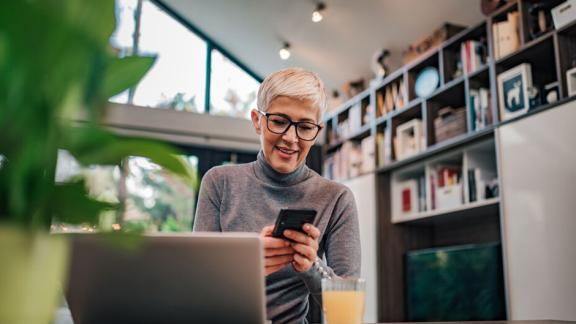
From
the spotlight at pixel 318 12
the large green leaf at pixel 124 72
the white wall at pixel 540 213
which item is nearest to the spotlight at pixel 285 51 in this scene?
the spotlight at pixel 318 12

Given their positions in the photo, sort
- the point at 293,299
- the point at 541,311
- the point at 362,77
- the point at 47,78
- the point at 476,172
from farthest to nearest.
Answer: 1. the point at 362,77
2. the point at 476,172
3. the point at 541,311
4. the point at 293,299
5. the point at 47,78

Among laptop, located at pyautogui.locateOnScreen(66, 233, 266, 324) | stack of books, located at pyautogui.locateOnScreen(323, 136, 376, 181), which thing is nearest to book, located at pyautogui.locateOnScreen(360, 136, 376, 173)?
stack of books, located at pyautogui.locateOnScreen(323, 136, 376, 181)

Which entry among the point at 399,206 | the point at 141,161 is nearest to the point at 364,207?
the point at 399,206

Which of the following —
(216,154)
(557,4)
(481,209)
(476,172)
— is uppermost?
(557,4)

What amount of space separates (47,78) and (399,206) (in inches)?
152

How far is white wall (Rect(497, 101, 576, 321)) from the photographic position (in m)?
2.52

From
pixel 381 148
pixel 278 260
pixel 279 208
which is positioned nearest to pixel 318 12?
pixel 381 148

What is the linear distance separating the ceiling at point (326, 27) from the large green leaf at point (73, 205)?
3.59 meters

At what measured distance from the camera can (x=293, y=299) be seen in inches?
56.4

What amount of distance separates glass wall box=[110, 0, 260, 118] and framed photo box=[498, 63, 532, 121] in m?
2.89

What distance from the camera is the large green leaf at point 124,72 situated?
42cm

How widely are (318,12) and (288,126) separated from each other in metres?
3.00

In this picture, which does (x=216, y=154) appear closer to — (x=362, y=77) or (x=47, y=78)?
(x=362, y=77)

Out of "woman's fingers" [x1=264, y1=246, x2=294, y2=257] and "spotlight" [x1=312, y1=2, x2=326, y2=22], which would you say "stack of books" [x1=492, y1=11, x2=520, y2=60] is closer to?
"spotlight" [x1=312, y1=2, x2=326, y2=22]
